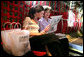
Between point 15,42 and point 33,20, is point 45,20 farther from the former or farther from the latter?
point 15,42

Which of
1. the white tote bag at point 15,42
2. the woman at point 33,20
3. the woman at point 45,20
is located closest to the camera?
the white tote bag at point 15,42

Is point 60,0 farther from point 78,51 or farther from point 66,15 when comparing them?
point 78,51

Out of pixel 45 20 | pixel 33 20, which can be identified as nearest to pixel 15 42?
pixel 33 20

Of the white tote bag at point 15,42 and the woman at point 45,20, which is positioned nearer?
the white tote bag at point 15,42

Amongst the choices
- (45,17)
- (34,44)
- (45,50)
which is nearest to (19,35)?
(34,44)

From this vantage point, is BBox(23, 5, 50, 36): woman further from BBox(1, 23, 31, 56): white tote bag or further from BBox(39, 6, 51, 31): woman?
BBox(1, 23, 31, 56): white tote bag

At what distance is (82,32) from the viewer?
6.01 feet

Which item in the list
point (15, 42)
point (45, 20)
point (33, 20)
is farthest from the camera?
point (45, 20)

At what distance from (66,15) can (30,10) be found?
4.74ft

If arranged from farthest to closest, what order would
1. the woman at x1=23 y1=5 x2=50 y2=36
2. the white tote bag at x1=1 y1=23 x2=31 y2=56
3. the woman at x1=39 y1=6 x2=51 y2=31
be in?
1. the woman at x1=39 y1=6 x2=51 y2=31
2. the woman at x1=23 y1=5 x2=50 y2=36
3. the white tote bag at x1=1 y1=23 x2=31 y2=56

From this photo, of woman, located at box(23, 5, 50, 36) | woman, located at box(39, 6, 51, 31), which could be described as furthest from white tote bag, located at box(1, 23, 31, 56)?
woman, located at box(39, 6, 51, 31)

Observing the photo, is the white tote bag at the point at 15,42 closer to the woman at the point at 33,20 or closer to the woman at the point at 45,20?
the woman at the point at 33,20

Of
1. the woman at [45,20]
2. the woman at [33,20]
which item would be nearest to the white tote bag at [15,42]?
the woman at [33,20]

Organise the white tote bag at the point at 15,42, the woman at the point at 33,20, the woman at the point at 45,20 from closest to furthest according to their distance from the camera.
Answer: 1. the white tote bag at the point at 15,42
2. the woman at the point at 33,20
3. the woman at the point at 45,20
